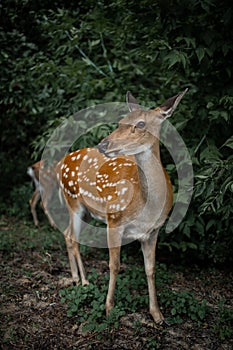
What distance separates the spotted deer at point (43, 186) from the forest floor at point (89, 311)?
150cm

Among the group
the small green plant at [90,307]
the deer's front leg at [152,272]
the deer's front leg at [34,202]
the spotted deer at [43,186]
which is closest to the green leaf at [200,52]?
the deer's front leg at [152,272]

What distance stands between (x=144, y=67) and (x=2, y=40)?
182 cm

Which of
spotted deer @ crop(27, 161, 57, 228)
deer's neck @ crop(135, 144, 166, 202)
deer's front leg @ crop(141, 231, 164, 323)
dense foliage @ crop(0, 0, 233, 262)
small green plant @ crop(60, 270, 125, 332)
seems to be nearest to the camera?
deer's neck @ crop(135, 144, 166, 202)

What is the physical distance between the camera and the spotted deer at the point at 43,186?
21.7ft

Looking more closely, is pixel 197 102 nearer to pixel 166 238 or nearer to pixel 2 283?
pixel 166 238

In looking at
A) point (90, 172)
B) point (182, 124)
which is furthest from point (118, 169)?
point (182, 124)

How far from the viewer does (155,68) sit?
5.49 meters

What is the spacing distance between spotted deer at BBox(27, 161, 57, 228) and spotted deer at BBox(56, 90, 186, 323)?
2428 mm

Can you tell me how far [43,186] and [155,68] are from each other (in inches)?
99.5

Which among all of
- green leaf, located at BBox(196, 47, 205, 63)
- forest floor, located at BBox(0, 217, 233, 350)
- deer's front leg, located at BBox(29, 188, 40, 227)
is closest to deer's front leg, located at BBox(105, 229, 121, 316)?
forest floor, located at BBox(0, 217, 233, 350)

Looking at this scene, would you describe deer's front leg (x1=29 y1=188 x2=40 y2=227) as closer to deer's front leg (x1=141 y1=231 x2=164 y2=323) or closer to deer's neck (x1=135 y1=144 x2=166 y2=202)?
deer's front leg (x1=141 y1=231 x2=164 y2=323)

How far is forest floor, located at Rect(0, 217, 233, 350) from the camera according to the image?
3324mm

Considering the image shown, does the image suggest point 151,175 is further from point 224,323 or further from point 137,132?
point 224,323

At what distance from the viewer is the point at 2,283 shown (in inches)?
167
